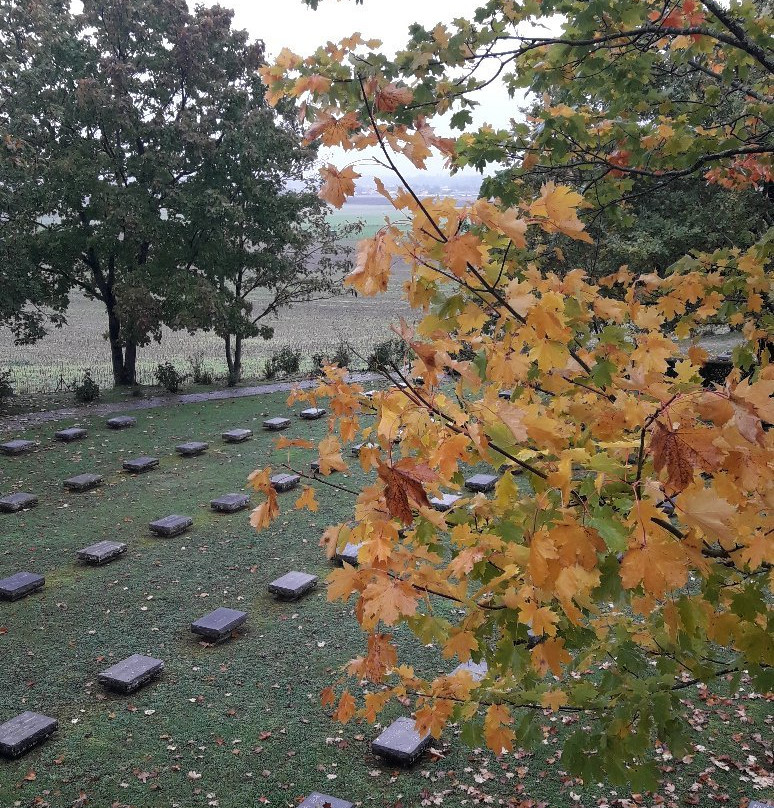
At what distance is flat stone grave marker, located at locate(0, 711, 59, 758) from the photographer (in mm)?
4477

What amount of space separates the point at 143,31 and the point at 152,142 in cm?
215

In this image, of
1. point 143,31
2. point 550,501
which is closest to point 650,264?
point 143,31

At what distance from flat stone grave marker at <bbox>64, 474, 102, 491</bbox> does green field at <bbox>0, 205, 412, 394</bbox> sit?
5692 millimetres

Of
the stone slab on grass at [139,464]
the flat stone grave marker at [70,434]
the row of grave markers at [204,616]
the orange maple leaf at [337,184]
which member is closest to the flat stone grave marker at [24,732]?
the row of grave markers at [204,616]

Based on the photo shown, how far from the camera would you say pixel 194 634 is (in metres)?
6.00

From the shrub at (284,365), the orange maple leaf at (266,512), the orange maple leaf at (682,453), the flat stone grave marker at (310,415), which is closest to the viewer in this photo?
the orange maple leaf at (682,453)

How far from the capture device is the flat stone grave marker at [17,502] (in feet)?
28.7

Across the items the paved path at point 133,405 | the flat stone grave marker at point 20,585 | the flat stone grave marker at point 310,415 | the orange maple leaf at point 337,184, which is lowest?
the flat stone grave marker at point 20,585

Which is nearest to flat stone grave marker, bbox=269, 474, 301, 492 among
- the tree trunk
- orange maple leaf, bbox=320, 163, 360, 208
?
orange maple leaf, bbox=320, 163, 360, 208

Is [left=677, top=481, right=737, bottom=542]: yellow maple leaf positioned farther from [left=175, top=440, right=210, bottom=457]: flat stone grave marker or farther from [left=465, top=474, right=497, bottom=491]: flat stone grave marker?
[left=175, top=440, right=210, bottom=457]: flat stone grave marker

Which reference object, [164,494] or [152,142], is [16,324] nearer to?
[152,142]

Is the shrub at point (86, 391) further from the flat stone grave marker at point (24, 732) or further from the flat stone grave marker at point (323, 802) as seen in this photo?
the flat stone grave marker at point (323, 802)

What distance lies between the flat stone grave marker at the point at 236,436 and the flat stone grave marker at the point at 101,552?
4131 mm

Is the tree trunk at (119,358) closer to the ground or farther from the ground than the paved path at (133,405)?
farther from the ground
